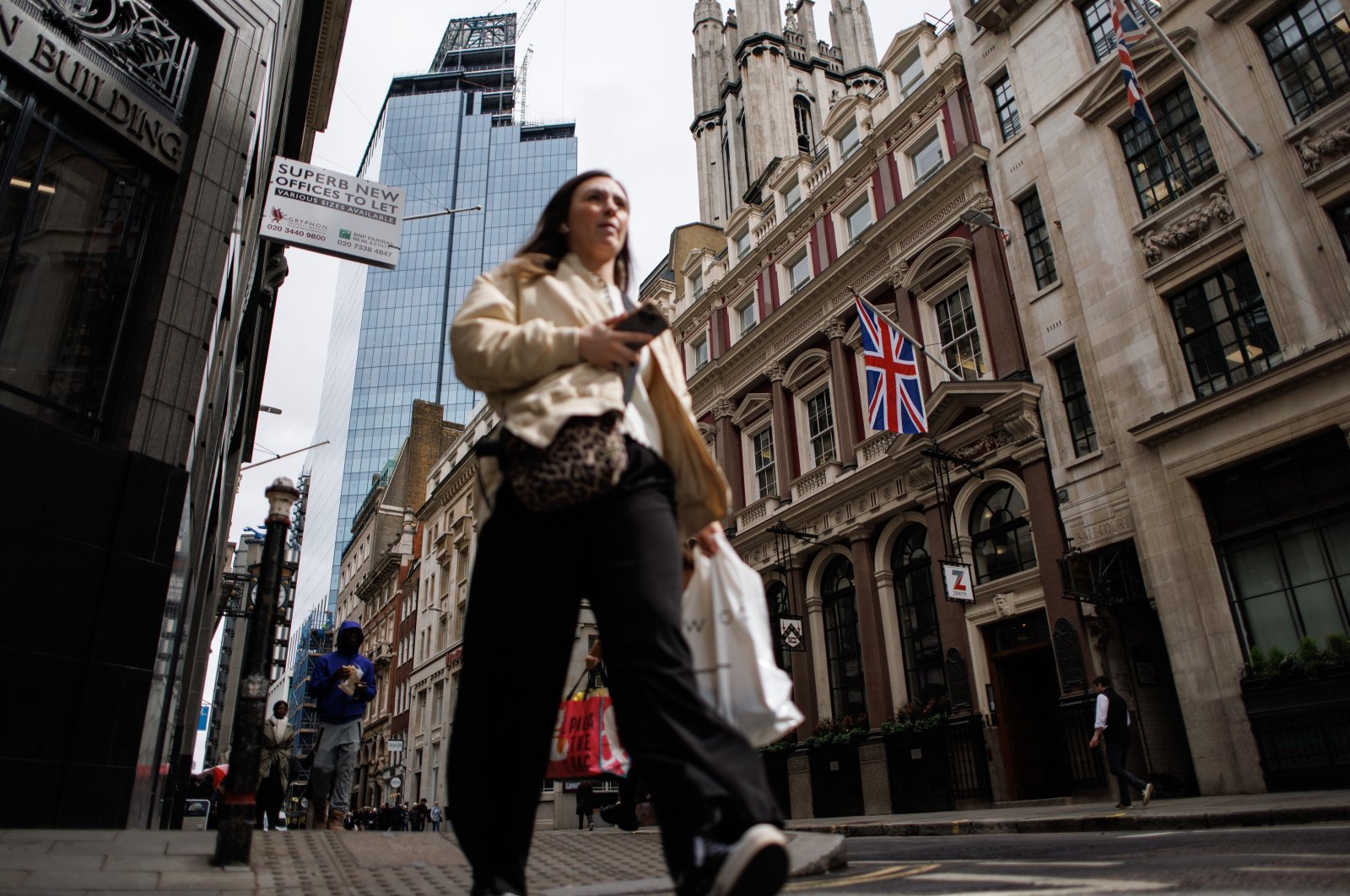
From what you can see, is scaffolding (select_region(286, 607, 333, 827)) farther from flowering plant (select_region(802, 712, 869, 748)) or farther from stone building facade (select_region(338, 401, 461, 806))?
flowering plant (select_region(802, 712, 869, 748))

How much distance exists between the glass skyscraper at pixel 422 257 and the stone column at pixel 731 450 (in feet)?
247

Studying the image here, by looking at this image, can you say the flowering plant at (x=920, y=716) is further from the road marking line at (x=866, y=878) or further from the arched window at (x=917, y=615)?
the road marking line at (x=866, y=878)

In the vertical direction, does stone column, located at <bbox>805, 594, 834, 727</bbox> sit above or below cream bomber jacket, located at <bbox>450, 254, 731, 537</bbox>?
above

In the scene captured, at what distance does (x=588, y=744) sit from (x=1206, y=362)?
44.5ft

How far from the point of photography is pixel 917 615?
63.9 feet

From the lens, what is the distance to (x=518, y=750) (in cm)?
217

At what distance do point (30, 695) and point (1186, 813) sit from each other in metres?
10.4

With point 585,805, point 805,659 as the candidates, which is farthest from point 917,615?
point 585,805

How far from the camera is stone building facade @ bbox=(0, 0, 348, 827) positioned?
6695mm

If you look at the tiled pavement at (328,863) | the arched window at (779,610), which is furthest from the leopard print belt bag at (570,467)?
the arched window at (779,610)

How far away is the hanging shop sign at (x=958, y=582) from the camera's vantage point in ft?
53.0

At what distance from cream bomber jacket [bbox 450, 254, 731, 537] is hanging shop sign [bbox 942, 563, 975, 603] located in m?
14.8

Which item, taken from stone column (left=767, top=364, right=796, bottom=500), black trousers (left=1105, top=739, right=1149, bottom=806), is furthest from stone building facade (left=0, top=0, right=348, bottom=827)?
stone column (left=767, top=364, right=796, bottom=500)

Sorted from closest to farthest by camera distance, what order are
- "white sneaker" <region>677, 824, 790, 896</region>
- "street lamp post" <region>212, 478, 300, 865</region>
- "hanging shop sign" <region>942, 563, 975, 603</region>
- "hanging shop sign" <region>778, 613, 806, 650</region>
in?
"white sneaker" <region>677, 824, 790, 896</region>
"street lamp post" <region>212, 478, 300, 865</region>
"hanging shop sign" <region>942, 563, 975, 603</region>
"hanging shop sign" <region>778, 613, 806, 650</region>
